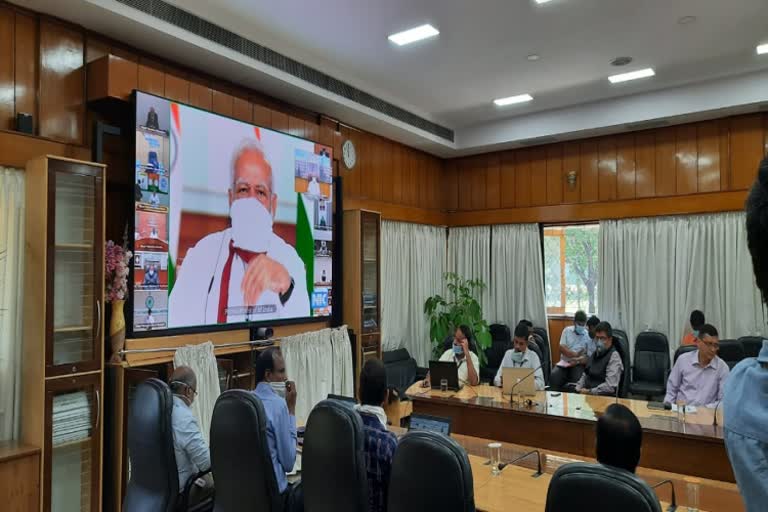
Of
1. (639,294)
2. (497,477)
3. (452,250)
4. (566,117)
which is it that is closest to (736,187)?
(639,294)

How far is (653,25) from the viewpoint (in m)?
4.38

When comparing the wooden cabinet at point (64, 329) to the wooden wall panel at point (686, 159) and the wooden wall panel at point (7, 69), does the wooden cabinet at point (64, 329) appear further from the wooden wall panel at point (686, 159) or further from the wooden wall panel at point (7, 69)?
the wooden wall panel at point (686, 159)

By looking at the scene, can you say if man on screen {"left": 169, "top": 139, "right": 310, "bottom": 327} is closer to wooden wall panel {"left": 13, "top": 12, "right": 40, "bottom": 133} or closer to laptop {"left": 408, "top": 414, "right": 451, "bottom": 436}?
wooden wall panel {"left": 13, "top": 12, "right": 40, "bottom": 133}

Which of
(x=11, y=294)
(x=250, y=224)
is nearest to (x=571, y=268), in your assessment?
(x=250, y=224)

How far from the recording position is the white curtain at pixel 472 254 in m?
7.66

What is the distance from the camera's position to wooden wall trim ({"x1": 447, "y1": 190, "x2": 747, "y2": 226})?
6016 mm

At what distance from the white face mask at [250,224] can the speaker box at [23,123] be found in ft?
4.97

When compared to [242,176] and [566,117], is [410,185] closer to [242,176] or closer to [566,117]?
[566,117]

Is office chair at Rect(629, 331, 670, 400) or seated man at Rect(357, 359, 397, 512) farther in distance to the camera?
office chair at Rect(629, 331, 670, 400)

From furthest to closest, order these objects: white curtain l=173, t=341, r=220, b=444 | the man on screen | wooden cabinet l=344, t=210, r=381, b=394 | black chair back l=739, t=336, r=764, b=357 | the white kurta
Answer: wooden cabinet l=344, t=210, r=381, b=394 → black chair back l=739, t=336, r=764, b=357 → the man on screen → the white kurta → white curtain l=173, t=341, r=220, b=444

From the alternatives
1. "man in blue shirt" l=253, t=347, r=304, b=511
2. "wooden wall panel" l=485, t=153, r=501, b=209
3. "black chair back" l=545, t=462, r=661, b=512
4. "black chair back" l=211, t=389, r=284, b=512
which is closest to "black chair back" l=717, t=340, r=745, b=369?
"wooden wall panel" l=485, t=153, r=501, b=209

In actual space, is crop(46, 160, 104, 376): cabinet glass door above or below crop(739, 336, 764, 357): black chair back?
above

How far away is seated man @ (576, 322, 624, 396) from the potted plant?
1.56 metres

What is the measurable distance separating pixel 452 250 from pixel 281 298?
3.72 m
